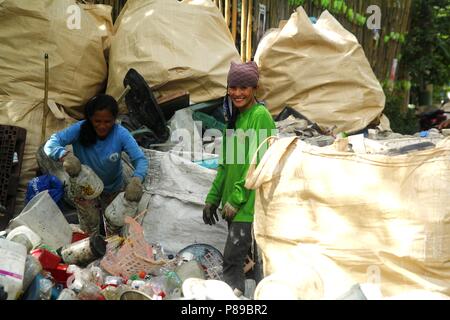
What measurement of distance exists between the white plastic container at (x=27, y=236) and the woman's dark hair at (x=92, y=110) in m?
0.78

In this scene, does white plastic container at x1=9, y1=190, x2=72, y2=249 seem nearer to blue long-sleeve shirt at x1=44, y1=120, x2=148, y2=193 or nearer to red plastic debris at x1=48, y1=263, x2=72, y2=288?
blue long-sleeve shirt at x1=44, y1=120, x2=148, y2=193

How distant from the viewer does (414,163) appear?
337cm

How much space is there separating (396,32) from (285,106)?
3724mm

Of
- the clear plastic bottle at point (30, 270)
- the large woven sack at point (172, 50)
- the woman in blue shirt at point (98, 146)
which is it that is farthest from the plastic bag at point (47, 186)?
the clear plastic bottle at point (30, 270)

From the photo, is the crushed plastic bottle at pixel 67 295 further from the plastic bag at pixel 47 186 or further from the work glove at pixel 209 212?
the plastic bag at pixel 47 186

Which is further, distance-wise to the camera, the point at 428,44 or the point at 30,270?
the point at 428,44

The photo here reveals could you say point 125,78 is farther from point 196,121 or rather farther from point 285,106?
point 285,106

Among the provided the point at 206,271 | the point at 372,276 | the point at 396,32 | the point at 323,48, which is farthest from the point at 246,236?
the point at 396,32

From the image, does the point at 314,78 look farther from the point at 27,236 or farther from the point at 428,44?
the point at 428,44

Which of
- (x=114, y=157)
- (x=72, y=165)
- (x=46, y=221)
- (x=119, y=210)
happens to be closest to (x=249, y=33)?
(x=114, y=157)

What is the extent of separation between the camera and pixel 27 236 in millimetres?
4273

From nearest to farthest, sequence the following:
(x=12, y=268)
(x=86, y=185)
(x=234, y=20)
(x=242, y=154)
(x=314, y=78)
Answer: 1. (x=12, y=268)
2. (x=242, y=154)
3. (x=86, y=185)
4. (x=314, y=78)
5. (x=234, y=20)

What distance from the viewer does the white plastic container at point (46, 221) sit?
4551 millimetres

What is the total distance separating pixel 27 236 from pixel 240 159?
126cm
